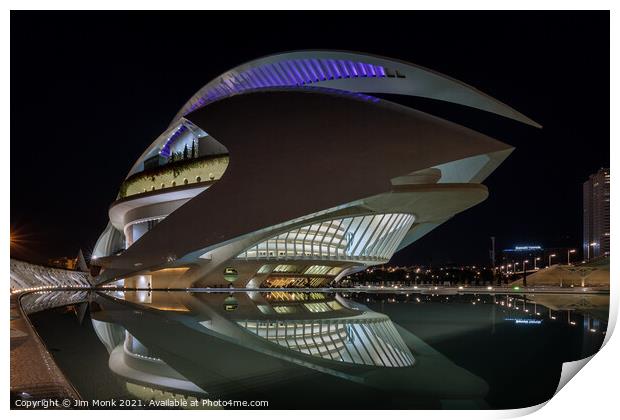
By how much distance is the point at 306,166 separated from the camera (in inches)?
1024

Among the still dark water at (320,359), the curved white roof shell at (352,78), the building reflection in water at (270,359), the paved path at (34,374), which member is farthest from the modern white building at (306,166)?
the paved path at (34,374)

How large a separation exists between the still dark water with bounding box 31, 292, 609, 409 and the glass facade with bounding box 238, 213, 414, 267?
16785mm

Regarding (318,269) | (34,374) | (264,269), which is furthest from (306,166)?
(34,374)

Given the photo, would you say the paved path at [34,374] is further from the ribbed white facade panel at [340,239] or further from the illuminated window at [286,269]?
the illuminated window at [286,269]

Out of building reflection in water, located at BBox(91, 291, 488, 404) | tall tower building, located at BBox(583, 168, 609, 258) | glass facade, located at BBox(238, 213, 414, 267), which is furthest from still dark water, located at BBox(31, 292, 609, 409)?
tall tower building, located at BBox(583, 168, 609, 258)

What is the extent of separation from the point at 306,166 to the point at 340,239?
7.26 m

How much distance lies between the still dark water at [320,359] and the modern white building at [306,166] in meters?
12.9

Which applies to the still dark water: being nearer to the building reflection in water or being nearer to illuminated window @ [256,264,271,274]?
the building reflection in water

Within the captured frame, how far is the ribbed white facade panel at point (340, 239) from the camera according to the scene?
29922 millimetres

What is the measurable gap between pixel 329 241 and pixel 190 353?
2399 cm

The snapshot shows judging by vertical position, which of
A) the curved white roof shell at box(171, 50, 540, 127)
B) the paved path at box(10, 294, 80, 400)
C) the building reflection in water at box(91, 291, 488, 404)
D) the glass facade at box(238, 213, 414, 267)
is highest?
the curved white roof shell at box(171, 50, 540, 127)

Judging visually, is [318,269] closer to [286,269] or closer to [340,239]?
[286,269]

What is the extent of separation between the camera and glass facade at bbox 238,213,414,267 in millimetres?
29917
